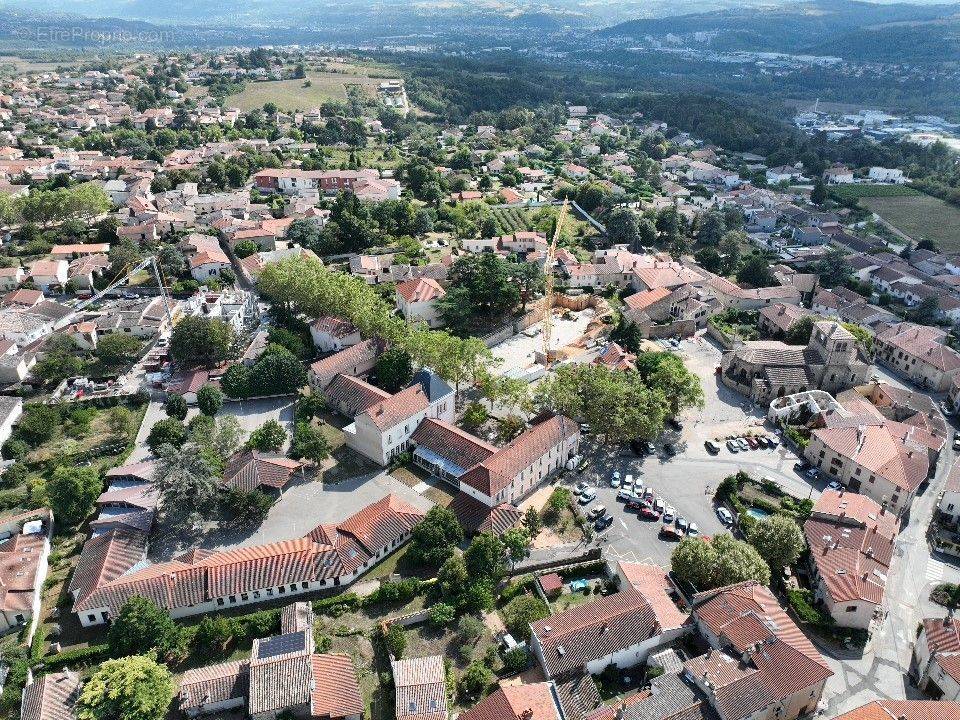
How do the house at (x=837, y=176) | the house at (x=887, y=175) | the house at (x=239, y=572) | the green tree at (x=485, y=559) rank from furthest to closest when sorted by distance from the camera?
the house at (x=887, y=175) → the house at (x=837, y=176) → the green tree at (x=485, y=559) → the house at (x=239, y=572)

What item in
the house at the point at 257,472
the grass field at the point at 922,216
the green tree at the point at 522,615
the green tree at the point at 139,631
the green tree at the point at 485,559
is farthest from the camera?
the grass field at the point at 922,216

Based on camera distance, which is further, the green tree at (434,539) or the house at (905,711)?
the green tree at (434,539)

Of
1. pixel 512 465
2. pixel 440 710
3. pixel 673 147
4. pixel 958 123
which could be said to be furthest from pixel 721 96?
pixel 440 710

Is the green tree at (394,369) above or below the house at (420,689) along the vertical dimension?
above

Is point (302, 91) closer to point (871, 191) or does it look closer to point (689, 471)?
point (871, 191)

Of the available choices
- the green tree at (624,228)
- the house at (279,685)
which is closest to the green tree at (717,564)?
the house at (279,685)

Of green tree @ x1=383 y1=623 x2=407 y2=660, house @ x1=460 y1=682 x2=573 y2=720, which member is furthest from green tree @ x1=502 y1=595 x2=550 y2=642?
green tree @ x1=383 y1=623 x2=407 y2=660

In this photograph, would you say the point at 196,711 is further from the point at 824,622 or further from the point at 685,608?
the point at 824,622

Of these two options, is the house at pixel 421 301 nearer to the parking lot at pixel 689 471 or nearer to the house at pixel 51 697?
the parking lot at pixel 689 471
